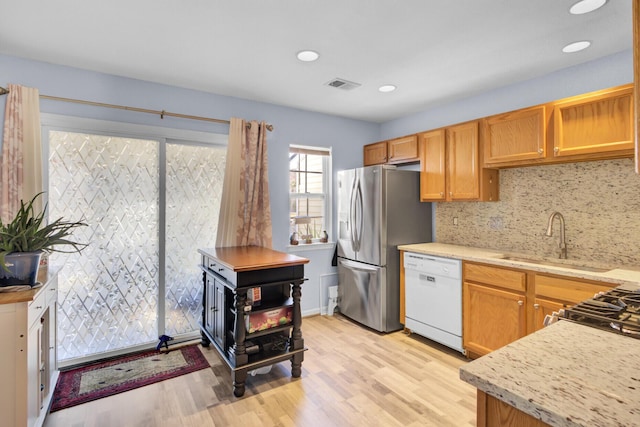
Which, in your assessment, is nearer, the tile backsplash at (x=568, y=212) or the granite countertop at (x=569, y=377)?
the granite countertop at (x=569, y=377)

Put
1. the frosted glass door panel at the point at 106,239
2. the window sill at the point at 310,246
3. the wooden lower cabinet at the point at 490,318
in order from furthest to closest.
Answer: the window sill at the point at 310,246, the frosted glass door panel at the point at 106,239, the wooden lower cabinet at the point at 490,318

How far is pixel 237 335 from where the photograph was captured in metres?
2.37

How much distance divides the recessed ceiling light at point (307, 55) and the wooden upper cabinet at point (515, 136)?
168 centimetres

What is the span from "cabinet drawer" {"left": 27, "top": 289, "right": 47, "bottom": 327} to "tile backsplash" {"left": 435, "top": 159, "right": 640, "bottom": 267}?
3.58 metres

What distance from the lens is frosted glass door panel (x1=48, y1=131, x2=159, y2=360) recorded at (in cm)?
279

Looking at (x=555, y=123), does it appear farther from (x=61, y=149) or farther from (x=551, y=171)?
(x=61, y=149)

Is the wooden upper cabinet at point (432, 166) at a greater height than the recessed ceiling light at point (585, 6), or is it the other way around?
the recessed ceiling light at point (585, 6)

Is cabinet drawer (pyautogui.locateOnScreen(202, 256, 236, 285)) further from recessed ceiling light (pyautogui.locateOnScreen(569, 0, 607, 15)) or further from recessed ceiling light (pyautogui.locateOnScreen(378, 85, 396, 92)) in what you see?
recessed ceiling light (pyautogui.locateOnScreen(569, 0, 607, 15))

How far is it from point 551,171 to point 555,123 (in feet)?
1.70

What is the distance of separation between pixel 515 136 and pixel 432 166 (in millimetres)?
867

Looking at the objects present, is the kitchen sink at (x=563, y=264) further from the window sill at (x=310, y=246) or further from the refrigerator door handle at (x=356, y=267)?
the window sill at (x=310, y=246)

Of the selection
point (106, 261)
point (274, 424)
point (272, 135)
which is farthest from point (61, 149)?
point (274, 424)

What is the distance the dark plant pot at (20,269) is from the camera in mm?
1746

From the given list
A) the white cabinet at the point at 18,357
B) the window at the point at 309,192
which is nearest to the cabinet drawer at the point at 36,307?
the white cabinet at the point at 18,357
